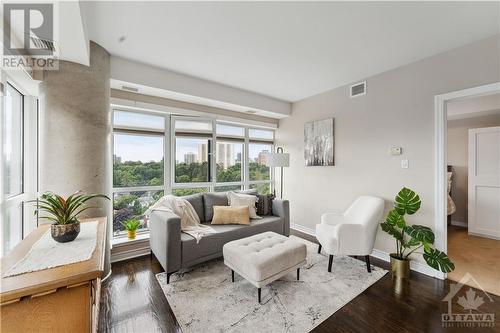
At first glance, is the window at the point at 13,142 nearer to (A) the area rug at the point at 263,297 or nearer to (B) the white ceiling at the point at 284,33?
(B) the white ceiling at the point at 284,33

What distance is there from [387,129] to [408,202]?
1074 mm

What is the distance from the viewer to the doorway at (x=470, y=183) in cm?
246

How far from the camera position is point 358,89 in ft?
10.8

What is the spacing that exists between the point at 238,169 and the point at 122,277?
2.63 m

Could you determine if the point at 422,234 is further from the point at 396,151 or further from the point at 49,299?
the point at 49,299

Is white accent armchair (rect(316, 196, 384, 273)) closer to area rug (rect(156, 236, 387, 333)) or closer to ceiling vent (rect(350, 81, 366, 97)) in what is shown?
area rug (rect(156, 236, 387, 333))

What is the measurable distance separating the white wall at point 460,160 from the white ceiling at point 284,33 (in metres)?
2.92

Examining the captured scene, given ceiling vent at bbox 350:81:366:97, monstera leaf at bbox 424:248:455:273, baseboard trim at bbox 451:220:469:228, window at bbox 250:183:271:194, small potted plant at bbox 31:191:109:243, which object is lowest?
baseboard trim at bbox 451:220:469:228

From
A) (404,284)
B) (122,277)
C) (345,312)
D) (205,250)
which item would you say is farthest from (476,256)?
(122,277)

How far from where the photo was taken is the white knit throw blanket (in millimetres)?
2715

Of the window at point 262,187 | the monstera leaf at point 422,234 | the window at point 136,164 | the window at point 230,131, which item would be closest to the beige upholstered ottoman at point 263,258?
the monstera leaf at point 422,234

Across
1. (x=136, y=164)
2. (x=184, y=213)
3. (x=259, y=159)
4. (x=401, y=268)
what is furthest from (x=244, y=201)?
(x=401, y=268)

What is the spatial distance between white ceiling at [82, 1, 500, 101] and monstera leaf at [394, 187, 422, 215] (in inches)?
65.6

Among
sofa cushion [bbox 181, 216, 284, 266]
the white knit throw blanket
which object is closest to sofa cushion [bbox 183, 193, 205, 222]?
the white knit throw blanket
